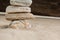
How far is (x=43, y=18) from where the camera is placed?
4.30m

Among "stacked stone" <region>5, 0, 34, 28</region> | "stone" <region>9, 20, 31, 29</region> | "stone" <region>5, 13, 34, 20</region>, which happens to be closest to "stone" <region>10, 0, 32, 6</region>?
"stacked stone" <region>5, 0, 34, 28</region>

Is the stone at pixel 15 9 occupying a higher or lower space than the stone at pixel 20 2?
lower

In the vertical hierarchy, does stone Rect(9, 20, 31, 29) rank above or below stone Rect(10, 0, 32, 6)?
below

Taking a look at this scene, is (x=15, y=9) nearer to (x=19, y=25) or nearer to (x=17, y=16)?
(x=17, y=16)

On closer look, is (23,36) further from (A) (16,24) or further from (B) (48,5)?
(B) (48,5)

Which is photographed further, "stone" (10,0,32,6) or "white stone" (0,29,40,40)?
"stone" (10,0,32,6)

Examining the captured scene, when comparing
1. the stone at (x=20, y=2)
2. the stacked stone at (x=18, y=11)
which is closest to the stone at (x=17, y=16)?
the stacked stone at (x=18, y=11)

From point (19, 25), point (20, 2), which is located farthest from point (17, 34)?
point (20, 2)

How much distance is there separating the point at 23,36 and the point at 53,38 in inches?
14.3

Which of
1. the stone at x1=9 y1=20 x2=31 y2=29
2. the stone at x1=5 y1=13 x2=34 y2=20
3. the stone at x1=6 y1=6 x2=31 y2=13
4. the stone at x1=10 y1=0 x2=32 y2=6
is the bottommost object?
Result: the stone at x1=9 y1=20 x2=31 y2=29

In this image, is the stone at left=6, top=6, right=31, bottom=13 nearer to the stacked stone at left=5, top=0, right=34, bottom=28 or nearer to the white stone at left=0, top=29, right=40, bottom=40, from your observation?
the stacked stone at left=5, top=0, right=34, bottom=28

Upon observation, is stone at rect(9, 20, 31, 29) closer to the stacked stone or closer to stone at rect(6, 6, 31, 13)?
the stacked stone

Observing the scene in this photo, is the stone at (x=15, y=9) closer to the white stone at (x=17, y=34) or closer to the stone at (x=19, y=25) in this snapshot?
the stone at (x=19, y=25)

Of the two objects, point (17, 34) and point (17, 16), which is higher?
point (17, 16)
